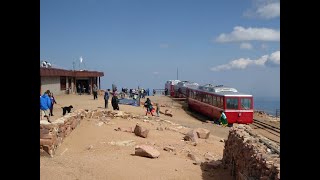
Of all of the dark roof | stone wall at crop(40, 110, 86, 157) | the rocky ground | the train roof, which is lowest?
the rocky ground

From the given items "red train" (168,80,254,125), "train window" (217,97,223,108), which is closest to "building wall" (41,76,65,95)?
"red train" (168,80,254,125)

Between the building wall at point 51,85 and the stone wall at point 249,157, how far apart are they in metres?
21.2

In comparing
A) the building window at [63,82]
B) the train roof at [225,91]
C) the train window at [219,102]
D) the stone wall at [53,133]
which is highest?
the building window at [63,82]

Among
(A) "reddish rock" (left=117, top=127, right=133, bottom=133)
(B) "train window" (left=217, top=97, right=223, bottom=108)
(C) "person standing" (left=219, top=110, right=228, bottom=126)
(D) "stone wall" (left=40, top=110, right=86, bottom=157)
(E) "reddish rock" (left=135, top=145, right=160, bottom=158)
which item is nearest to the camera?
(D) "stone wall" (left=40, top=110, right=86, bottom=157)

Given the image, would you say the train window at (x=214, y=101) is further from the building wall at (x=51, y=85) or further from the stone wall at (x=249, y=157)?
the stone wall at (x=249, y=157)

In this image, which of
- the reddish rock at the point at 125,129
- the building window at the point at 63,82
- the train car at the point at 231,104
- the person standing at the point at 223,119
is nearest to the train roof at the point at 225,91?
the train car at the point at 231,104

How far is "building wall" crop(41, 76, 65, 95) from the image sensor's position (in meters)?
30.4

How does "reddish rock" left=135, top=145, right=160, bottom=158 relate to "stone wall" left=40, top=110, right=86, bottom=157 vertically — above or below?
below

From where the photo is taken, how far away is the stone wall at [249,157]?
26.2ft

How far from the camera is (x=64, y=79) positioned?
39094 millimetres

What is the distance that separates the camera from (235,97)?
26641 mm

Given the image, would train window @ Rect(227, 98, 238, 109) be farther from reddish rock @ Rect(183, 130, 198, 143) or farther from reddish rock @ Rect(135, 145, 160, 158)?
reddish rock @ Rect(135, 145, 160, 158)
